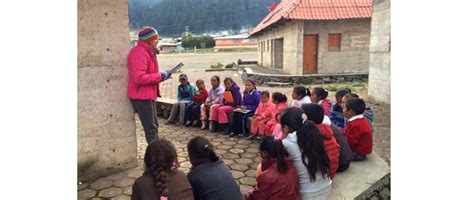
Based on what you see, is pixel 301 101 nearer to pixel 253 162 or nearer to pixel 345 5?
pixel 253 162

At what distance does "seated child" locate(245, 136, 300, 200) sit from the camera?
2.82 meters

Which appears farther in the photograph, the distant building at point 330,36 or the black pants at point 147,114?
the distant building at point 330,36

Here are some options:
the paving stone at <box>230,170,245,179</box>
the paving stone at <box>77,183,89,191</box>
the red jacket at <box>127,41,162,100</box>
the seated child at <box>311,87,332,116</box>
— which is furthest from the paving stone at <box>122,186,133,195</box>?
the seated child at <box>311,87,332,116</box>

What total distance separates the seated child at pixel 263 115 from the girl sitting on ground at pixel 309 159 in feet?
7.16

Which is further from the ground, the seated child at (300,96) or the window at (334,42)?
the window at (334,42)

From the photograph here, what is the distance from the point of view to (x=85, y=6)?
3592 millimetres

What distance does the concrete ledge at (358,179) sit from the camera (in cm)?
322

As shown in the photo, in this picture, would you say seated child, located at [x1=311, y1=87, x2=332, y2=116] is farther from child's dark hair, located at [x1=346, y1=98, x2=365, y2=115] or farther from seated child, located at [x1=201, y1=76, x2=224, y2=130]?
seated child, located at [x1=201, y1=76, x2=224, y2=130]

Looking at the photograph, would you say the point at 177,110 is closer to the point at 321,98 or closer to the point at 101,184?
the point at 321,98

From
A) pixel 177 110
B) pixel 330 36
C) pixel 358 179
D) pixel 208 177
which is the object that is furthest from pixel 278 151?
pixel 330 36

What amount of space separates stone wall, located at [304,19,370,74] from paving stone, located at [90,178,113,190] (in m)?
13.1

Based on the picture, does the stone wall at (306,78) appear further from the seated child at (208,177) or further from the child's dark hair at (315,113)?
the seated child at (208,177)

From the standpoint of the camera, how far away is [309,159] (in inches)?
113

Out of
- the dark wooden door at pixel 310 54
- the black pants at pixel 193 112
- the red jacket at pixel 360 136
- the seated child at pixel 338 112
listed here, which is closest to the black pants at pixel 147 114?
the red jacket at pixel 360 136
